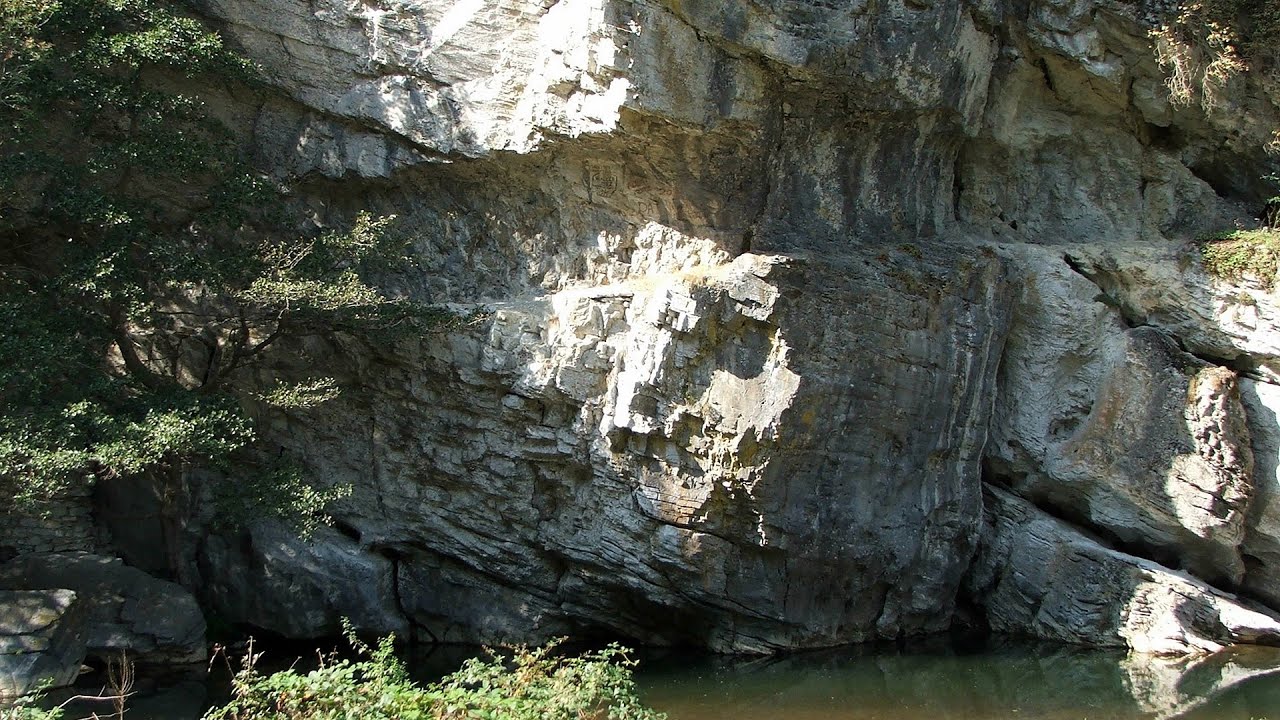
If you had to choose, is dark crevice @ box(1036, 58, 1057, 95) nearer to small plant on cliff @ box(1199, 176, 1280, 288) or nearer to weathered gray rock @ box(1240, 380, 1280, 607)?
small plant on cliff @ box(1199, 176, 1280, 288)

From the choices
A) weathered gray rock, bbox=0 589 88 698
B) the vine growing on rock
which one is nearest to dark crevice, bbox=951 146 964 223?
the vine growing on rock

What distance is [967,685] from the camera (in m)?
9.25

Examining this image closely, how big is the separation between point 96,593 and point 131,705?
1260 mm

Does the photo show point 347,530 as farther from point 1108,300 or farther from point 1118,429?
point 1108,300

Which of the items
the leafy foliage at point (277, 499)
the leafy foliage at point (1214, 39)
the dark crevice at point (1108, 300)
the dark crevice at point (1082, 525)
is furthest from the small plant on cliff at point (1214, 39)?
the leafy foliage at point (277, 499)

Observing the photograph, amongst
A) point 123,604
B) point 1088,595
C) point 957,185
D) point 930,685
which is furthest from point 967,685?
point 123,604

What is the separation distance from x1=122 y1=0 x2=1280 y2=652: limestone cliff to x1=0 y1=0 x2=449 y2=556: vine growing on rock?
2.27ft

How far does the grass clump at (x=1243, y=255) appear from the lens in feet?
33.7

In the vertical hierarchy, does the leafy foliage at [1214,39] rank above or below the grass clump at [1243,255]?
above

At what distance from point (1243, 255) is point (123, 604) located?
415 inches

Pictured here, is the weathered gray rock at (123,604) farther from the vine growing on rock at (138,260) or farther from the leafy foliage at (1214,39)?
the leafy foliage at (1214,39)

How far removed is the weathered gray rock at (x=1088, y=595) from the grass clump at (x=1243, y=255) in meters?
2.79

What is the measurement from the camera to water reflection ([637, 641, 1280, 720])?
8.40 meters

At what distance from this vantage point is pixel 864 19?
9852 millimetres
